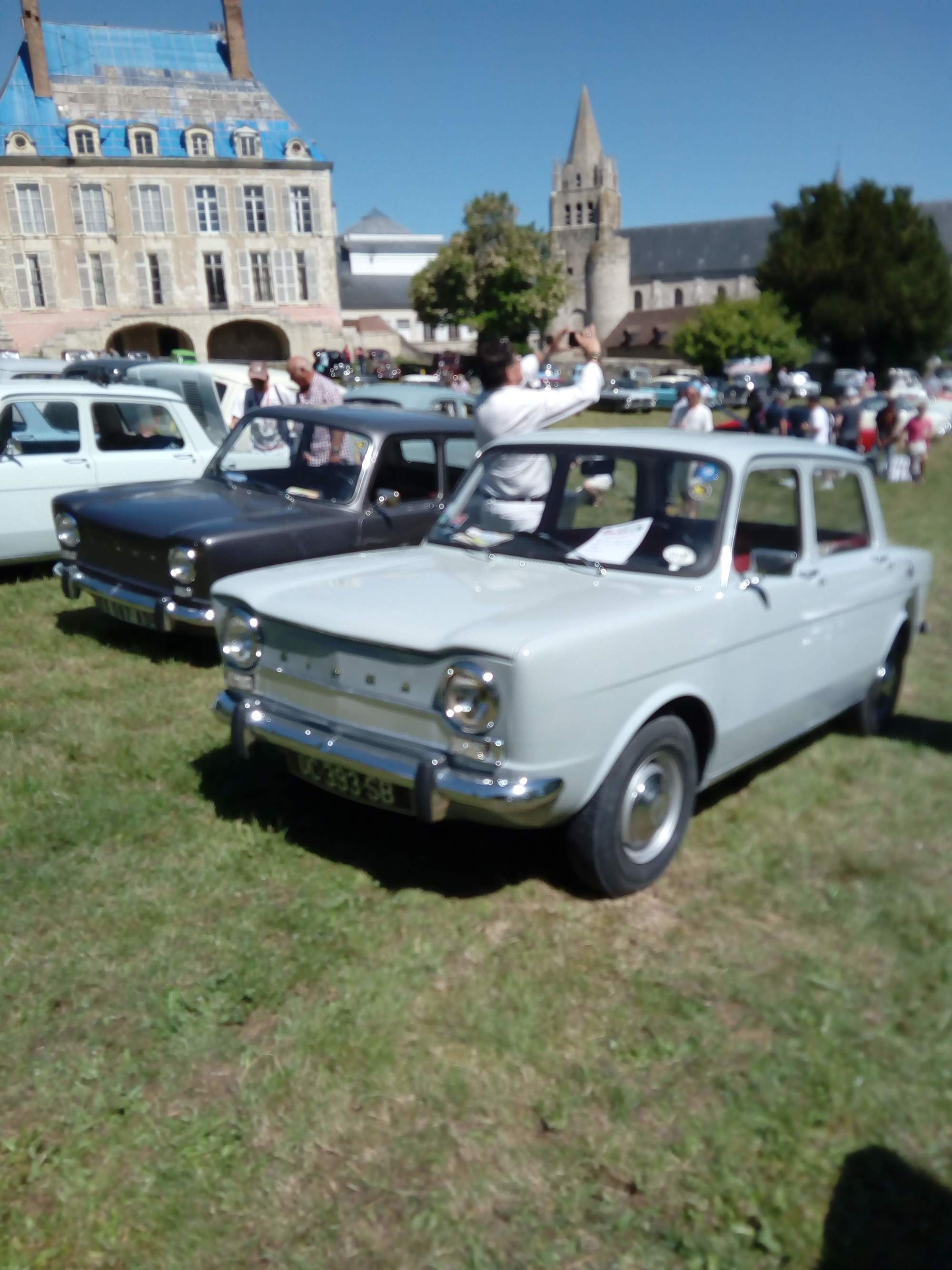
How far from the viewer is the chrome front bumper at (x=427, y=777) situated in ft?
10.2

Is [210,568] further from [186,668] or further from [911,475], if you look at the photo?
[911,475]

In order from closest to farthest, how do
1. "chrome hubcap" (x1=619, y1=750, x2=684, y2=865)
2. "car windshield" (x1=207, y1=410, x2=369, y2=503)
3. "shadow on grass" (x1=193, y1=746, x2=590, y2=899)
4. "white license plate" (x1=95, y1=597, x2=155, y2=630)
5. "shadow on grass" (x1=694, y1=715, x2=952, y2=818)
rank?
"chrome hubcap" (x1=619, y1=750, x2=684, y2=865), "shadow on grass" (x1=193, y1=746, x2=590, y2=899), "shadow on grass" (x1=694, y1=715, x2=952, y2=818), "white license plate" (x1=95, y1=597, x2=155, y2=630), "car windshield" (x1=207, y1=410, x2=369, y2=503)

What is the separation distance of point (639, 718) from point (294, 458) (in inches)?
152

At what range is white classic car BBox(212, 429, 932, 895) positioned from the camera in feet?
10.4

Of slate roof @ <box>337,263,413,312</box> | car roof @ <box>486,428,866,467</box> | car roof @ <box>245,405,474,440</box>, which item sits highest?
slate roof @ <box>337,263,413,312</box>

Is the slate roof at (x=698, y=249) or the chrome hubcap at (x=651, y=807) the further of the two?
the slate roof at (x=698, y=249)

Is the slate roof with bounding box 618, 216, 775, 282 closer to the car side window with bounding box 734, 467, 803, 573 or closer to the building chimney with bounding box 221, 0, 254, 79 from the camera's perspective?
the building chimney with bounding box 221, 0, 254, 79

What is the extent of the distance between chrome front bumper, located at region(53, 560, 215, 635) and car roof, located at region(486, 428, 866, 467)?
2.07 meters

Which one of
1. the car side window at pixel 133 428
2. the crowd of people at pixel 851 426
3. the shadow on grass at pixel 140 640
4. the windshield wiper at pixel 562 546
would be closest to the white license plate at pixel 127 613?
the shadow on grass at pixel 140 640

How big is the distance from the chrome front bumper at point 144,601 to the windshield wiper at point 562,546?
2.00 metres

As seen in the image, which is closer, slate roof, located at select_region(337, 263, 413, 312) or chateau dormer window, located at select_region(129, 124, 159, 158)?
chateau dormer window, located at select_region(129, 124, 159, 158)

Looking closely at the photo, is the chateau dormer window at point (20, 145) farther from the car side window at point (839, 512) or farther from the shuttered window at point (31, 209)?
the car side window at point (839, 512)

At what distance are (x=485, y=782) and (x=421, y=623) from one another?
59cm

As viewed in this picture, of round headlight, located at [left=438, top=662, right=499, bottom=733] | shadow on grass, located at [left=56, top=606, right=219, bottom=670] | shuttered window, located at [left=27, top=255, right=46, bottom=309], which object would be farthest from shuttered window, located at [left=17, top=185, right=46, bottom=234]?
round headlight, located at [left=438, top=662, right=499, bottom=733]
